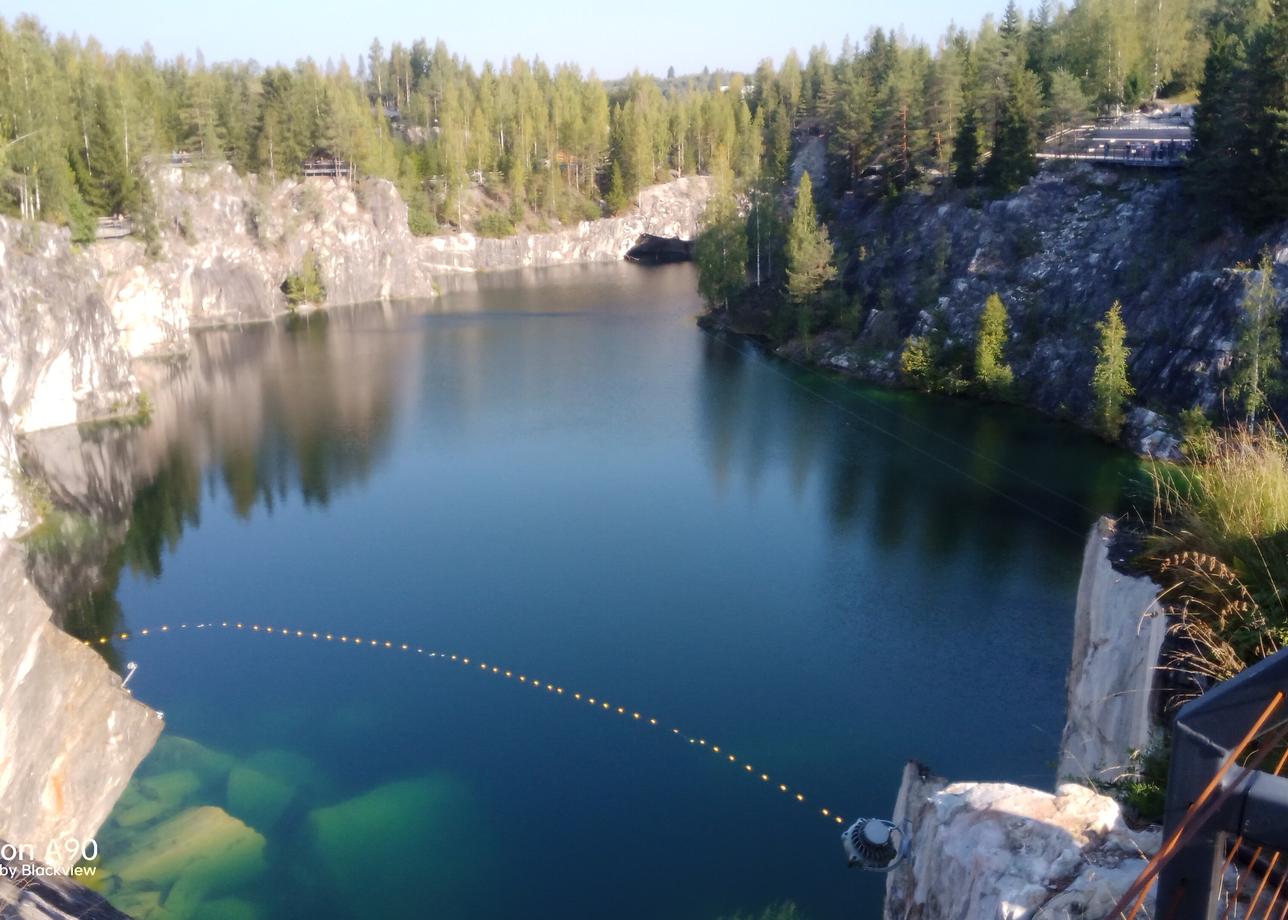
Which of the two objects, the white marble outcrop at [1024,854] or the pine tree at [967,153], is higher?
the pine tree at [967,153]

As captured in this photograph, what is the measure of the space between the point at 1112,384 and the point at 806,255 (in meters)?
11.5

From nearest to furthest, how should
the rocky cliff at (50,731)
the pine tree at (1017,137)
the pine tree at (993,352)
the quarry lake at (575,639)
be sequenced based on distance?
the rocky cliff at (50,731) < the quarry lake at (575,639) < the pine tree at (993,352) < the pine tree at (1017,137)

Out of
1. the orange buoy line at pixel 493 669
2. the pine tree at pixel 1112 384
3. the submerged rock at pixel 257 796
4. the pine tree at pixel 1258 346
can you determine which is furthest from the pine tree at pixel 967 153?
the submerged rock at pixel 257 796

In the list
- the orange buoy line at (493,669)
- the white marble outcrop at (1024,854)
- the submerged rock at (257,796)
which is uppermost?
the white marble outcrop at (1024,854)

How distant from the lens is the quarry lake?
9625 millimetres

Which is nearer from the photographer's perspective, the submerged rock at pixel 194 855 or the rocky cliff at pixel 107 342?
the rocky cliff at pixel 107 342

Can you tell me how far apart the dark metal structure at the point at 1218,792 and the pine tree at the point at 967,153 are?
28760 mm

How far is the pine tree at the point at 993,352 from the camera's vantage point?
23750 mm

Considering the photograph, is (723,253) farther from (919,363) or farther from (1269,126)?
(1269,126)

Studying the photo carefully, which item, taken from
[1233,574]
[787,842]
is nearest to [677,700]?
[787,842]

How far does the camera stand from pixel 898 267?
28.7 meters

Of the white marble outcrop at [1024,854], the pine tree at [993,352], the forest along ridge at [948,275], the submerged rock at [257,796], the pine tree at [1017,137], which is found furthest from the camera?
the pine tree at [1017,137]

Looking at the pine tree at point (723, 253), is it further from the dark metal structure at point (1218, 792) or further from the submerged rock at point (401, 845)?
the dark metal structure at point (1218, 792)

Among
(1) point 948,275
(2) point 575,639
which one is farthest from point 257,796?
(1) point 948,275
